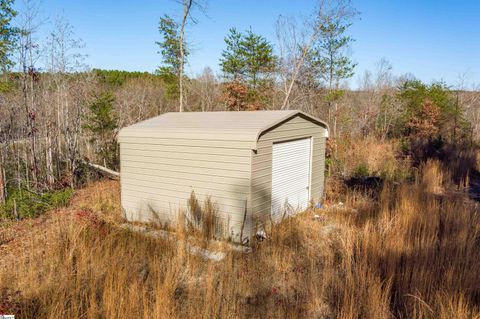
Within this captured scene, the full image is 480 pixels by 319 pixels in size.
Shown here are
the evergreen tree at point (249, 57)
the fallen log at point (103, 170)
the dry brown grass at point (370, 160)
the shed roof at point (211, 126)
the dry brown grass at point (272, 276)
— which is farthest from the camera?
the evergreen tree at point (249, 57)

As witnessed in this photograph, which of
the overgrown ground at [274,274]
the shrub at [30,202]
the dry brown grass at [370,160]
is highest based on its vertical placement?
the dry brown grass at [370,160]

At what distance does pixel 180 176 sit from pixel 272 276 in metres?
2.55

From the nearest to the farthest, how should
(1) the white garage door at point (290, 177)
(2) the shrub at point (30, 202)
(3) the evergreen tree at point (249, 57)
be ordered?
(1) the white garage door at point (290, 177), (2) the shrub at point (30, 202), (3) the evergreen tree at point (249, 57)

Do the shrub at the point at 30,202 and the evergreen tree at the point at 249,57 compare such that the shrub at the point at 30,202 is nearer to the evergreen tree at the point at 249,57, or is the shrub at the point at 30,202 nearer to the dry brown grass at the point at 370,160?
the dry brown grass at the point at 370,160

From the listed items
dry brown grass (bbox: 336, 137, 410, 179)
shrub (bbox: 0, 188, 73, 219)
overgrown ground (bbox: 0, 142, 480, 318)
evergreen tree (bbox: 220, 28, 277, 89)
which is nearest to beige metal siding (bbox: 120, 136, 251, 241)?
overgrown ground (bbox: 0, 142, 480, 318)

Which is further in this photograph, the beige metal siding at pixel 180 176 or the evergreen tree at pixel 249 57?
the evergreen tree at pixel 249 57

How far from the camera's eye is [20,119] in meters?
8.02

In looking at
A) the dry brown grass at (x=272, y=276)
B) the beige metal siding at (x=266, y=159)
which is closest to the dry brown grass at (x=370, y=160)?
the beige metal siding at (x=266, y=159)

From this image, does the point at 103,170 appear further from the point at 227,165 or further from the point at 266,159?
the point at 266,159

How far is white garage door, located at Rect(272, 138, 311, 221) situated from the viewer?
5.37 metres

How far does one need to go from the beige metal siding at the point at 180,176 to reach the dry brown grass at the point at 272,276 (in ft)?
2.88

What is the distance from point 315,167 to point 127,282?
4634mm

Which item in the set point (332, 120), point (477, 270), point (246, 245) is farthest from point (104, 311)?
point (332, 120)

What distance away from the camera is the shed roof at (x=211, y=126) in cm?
470
